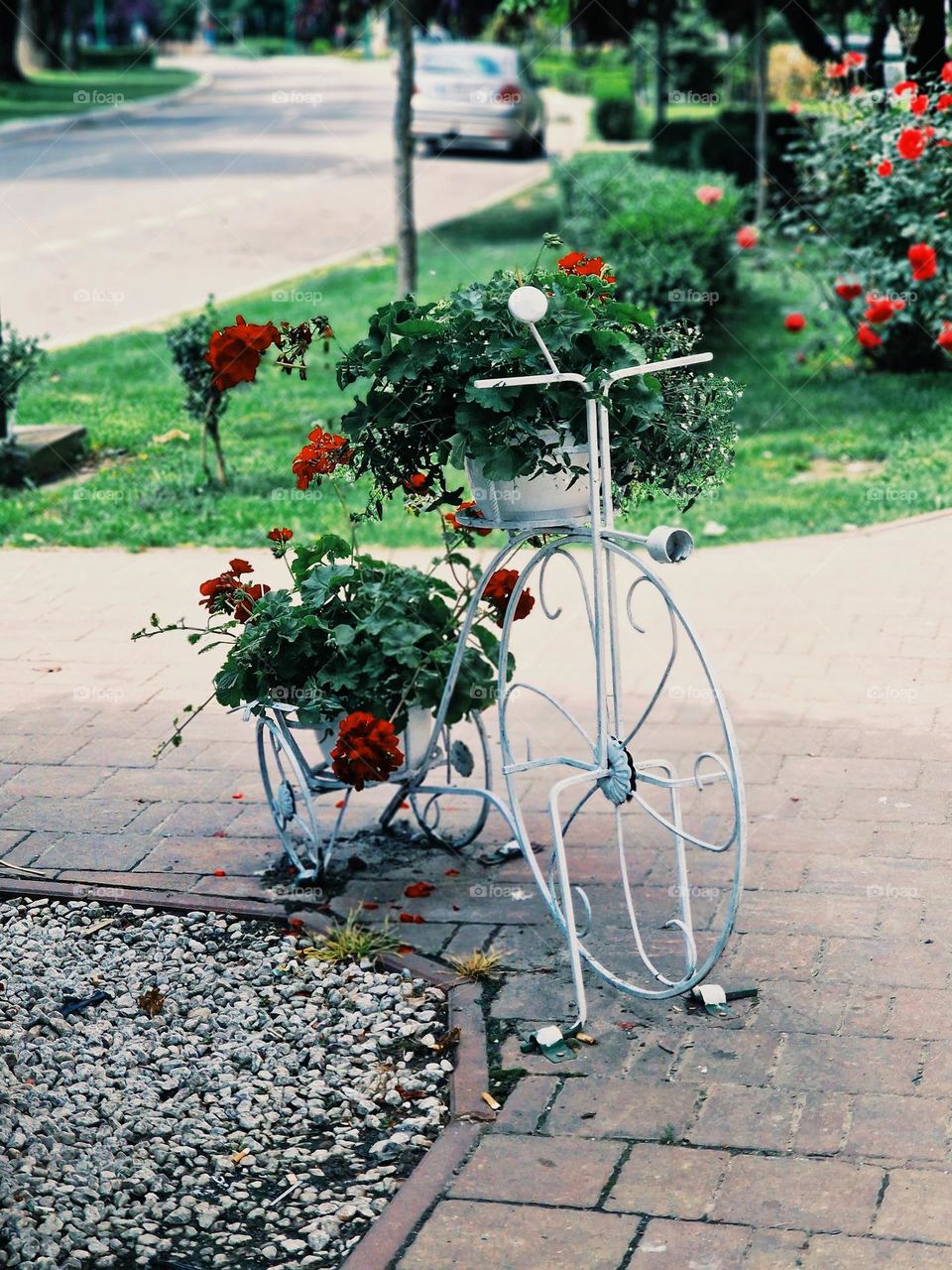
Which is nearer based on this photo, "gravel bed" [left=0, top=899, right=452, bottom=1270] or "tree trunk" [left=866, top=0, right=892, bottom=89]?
"gravel bed" [left=0, top=899, right=452, bottom=1270]

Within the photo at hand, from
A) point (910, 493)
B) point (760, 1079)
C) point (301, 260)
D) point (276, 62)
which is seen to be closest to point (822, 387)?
point (910, 493)

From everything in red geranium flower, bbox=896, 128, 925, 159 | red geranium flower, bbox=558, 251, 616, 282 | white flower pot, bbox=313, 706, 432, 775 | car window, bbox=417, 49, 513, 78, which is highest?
car window, bbox=417, 49, 513, 78

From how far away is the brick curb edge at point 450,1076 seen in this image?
2.91 metres

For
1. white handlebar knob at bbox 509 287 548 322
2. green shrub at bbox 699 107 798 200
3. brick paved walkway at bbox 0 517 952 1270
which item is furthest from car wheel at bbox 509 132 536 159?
white handlebar knob at bbox 509 287 548 322

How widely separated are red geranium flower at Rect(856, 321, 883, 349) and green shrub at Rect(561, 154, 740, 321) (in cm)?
91

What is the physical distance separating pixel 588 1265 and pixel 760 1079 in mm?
703

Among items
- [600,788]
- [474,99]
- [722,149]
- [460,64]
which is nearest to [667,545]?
[600,788]

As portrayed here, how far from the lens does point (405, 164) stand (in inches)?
448

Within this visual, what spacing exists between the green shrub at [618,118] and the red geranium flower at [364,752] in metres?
23.8

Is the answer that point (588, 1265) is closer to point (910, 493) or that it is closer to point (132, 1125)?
point (132, 1125)

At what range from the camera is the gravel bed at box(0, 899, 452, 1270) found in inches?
117

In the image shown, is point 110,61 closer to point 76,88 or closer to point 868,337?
point 76,88

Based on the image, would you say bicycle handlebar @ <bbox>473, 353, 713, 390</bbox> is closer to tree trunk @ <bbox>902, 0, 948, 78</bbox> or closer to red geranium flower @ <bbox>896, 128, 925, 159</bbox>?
red geranium flower @ <bbox>896, 128, 925, 159</bbox>

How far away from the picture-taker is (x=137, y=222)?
17109 mm
